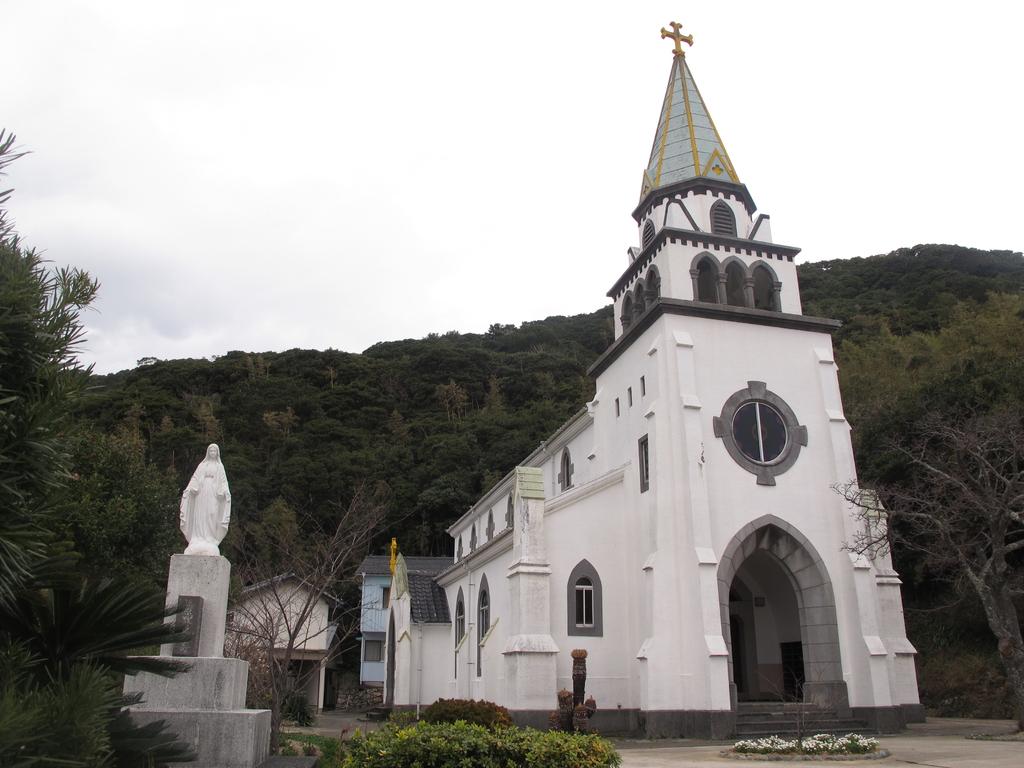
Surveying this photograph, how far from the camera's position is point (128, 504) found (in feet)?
67.6

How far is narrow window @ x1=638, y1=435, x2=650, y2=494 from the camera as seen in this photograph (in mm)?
20656

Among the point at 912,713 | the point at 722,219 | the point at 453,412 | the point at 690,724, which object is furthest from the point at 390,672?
the point at 453,412

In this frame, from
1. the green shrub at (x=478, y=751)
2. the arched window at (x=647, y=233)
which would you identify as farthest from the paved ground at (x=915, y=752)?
the arched window at (x=647, y=233)

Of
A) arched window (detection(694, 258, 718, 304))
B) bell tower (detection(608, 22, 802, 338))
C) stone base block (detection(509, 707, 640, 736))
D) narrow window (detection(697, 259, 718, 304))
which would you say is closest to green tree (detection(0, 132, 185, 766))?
stone base block (detection(509, 707, 640, 736))

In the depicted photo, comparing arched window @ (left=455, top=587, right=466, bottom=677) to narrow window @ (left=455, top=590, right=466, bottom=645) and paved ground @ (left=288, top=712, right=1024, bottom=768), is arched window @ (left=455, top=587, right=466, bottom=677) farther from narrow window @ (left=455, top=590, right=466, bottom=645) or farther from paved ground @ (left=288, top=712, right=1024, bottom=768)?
paved ground @ (left=288, top=712, right=1024, bottom=768)

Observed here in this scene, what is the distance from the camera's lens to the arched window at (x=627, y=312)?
81.7 ft

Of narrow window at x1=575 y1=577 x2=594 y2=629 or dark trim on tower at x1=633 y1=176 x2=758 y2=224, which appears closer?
narrow window at x1=575 y1=577 x2=594 y2=629

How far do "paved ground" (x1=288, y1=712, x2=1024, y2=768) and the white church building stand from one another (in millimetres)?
807

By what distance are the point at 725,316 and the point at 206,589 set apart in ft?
53.6

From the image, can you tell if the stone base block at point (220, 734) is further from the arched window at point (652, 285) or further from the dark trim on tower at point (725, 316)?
the arched window at point (652, 285)

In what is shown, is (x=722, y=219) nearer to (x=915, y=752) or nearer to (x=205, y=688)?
(x=915, y=752)

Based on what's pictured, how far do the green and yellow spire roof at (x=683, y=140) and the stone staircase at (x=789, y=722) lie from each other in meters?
15.7

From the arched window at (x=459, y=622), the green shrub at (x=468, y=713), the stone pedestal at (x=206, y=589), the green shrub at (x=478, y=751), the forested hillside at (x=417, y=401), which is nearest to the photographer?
the green shrub at (x=478, y=751)

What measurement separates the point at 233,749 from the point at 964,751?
12266 mm
